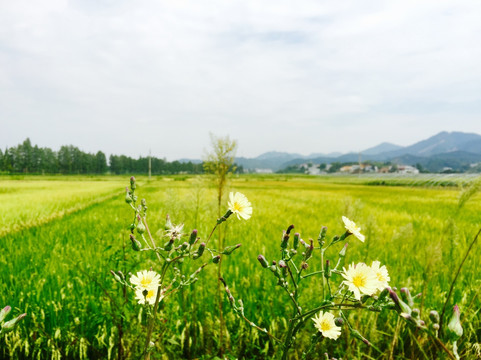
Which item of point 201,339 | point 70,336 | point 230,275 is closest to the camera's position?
point 70,336

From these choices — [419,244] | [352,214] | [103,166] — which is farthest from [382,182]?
[103,166]

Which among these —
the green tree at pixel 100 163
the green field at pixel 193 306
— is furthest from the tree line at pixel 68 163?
the green field at pixel 193 306

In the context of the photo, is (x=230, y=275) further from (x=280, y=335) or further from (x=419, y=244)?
(x=419, y=244)

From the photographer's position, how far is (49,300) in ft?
9.10

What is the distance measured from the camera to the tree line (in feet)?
381

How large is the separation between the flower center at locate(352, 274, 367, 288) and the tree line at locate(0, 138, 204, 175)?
111 metres

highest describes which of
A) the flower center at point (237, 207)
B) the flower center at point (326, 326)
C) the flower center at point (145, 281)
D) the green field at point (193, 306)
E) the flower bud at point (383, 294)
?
the flower center at point (237, 207)

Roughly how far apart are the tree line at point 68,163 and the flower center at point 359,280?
111 metres

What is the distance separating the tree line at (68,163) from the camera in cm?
11600

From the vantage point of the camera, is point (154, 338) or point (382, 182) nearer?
point (154, 338)

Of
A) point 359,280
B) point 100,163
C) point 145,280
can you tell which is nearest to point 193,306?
point 145,280

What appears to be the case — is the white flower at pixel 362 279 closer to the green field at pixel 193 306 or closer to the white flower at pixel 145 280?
the white flower at pixel 145 280

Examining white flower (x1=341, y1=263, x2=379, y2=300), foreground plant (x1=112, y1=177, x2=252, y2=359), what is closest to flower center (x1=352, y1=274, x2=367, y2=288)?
white flower (x1=341, y1=263, x2=379, y2=300)

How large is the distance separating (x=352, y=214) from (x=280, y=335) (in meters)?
1.40
